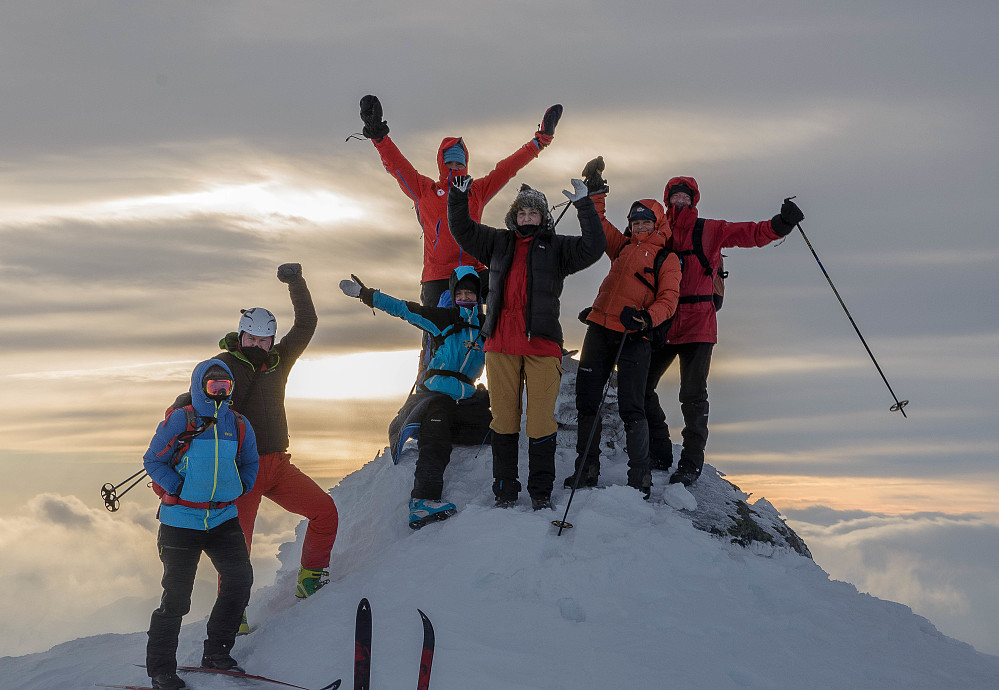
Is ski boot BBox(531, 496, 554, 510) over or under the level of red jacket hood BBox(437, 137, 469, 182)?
under

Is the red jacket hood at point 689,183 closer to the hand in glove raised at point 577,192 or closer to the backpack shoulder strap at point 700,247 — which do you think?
the backpack shoulder strap at point 700,247

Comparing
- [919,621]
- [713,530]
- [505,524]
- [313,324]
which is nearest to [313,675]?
[505,524]

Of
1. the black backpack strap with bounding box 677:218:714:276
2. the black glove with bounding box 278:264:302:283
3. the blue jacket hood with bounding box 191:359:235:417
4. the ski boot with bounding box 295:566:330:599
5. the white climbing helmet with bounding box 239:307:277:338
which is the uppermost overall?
the black backpack strap with bounding box 677:218:714:276

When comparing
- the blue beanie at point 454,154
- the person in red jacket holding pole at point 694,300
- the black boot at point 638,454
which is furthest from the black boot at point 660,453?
the blue beanie at point 454,154

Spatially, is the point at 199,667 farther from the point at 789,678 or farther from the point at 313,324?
the point at 789,678

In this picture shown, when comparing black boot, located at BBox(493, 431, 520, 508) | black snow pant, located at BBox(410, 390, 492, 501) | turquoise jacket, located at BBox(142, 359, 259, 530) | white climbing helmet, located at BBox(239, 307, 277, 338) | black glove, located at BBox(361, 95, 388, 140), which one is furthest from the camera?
black glove, located at BBox(361, 95, 388, 140)

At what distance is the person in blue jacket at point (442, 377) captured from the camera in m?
7.65

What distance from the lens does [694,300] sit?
8.02 metres

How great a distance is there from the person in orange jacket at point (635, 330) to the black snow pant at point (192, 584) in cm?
319

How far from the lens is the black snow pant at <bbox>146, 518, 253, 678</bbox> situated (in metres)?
5.60

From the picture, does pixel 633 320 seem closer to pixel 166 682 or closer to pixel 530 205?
pixel 530 205

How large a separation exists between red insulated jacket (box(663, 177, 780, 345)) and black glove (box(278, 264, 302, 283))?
3.85 meters

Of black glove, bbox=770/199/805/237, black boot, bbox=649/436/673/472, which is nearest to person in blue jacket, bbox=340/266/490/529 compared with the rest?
black boot, bbox=649/436/673/472

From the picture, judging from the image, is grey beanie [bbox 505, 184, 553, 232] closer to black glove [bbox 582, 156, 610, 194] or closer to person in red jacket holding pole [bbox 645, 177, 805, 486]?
black glove [bbox 582, 156, 610, 194]
